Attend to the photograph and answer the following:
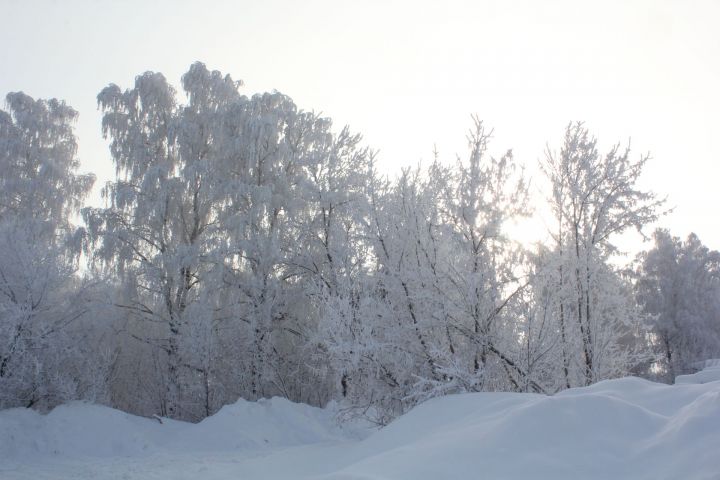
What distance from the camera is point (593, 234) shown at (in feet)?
37.6

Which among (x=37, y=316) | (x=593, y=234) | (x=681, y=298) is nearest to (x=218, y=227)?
(x=37, y=316)

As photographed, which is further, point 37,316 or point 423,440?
point 37,316

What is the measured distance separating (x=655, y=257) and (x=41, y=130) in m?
27.3

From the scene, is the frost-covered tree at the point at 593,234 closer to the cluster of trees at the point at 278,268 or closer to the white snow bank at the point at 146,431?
the cluster of trees at the point at 278,268

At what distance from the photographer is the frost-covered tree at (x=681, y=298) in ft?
86.0

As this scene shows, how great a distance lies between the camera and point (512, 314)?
9234 millimetres

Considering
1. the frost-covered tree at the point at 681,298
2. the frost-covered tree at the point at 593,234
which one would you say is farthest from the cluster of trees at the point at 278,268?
the frost-covered tree at the point at 681,298

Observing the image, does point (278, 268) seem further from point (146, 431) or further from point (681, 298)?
point (681, 298)

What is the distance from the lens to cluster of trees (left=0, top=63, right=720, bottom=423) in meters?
9.39

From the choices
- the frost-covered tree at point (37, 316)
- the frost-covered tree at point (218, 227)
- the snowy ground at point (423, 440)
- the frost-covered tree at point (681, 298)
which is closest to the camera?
the snowy ground at point (423, 440)

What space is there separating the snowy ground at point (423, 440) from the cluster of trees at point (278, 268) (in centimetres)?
140

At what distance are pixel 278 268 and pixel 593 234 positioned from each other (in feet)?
28.0

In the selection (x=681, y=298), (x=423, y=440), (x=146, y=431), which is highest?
(x=681, y=298)

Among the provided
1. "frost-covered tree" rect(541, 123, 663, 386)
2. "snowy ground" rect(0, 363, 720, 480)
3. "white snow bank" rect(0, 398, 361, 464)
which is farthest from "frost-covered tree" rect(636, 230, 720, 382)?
"snowy ground" rect(0, 363, 720, 480)
